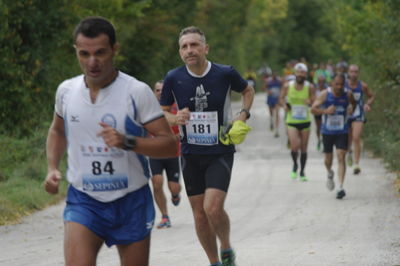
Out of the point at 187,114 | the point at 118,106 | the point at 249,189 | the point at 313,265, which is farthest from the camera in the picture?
the point at 249,189

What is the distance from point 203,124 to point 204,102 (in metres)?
0.22

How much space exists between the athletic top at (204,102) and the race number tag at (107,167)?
2767 millimetres

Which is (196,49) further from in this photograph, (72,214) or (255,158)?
(255,158)

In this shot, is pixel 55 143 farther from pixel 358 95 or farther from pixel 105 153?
pixel 358 95

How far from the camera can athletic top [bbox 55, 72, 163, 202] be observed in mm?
5688

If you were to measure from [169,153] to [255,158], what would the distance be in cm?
1941

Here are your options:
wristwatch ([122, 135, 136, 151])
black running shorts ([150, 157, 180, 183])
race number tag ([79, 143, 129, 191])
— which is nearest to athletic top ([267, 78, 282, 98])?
black running shorts ([150, 157, 180, 183])

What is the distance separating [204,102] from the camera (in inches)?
338

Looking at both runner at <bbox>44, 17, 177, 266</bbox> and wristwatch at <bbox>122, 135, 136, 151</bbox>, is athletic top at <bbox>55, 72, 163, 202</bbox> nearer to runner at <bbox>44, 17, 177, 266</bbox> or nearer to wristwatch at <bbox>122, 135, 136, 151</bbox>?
runner at <bbox>44, 17, 177, 266</bbox>

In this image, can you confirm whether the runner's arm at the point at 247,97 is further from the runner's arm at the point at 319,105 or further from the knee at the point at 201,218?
the runner's arm at the point at 319,105

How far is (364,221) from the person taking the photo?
12953mm

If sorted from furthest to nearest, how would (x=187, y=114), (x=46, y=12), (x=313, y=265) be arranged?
1. (x=46, y=12)
2. (x=313, y=265)
3. (x=187, y=114)

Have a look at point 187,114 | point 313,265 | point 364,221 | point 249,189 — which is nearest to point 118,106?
point 187,114

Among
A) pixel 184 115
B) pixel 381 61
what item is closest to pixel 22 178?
pixel 184 115
